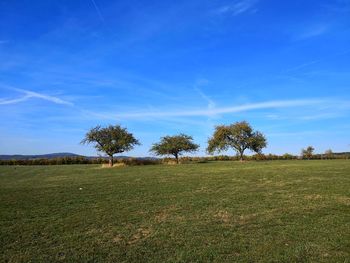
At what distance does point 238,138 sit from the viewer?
7062 cm

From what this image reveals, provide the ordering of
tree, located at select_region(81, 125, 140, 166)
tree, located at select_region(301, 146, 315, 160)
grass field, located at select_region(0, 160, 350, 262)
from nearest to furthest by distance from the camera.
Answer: grass field, located at select_region(0, 160, 350, 262) < tree, located at select_region(81, 125, 140, 166) < tree, located at select_region(301, 146, 315, 160)

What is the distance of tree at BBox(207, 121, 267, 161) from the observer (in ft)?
231

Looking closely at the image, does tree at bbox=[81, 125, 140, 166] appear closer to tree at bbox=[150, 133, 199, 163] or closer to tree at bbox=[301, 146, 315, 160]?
tree at bbox=[150, 133, 199, 163]

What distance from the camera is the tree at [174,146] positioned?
64.7 m

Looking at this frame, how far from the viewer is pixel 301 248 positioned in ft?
26.4

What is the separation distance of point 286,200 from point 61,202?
28.4ft

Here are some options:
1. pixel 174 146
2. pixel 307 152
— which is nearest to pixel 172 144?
pixel 174 146

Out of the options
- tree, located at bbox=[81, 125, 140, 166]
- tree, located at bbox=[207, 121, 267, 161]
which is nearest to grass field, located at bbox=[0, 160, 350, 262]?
tree, located at bbox=[81, 125, 140, 166]

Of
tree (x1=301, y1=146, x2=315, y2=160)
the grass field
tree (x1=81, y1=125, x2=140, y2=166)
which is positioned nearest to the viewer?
the grass field

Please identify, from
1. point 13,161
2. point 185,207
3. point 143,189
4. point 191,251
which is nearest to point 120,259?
point 191,251

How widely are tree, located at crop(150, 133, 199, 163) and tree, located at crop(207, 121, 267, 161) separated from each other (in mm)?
6255

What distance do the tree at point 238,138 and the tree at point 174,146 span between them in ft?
20.5

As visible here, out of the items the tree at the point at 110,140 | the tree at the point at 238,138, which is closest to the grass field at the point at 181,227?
the tree at the point at 110,140

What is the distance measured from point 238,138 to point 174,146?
13387 millimetres
